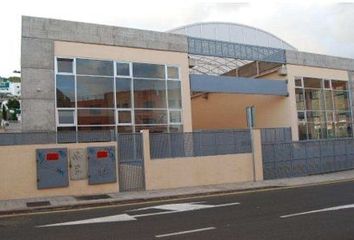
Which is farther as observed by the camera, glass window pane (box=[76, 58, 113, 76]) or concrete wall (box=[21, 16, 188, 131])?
glass window pane (box=[76, 58, 113, 76])

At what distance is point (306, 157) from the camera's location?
22.1m

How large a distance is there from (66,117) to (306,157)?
1165 cm

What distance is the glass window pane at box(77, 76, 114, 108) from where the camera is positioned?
68.5 feet

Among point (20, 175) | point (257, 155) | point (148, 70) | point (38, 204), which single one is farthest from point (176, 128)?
point (38, 204)

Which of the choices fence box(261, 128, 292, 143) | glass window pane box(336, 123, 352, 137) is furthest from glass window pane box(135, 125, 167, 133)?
glass window pane box(336, 123, 352, 137)

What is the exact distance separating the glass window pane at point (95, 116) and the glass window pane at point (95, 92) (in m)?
0.26

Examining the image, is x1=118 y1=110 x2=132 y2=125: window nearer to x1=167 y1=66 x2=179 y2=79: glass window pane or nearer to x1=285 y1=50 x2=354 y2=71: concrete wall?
x1=167 y1=66 x2=179 y2=79: glass window pane

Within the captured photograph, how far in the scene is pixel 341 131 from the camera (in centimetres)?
3241

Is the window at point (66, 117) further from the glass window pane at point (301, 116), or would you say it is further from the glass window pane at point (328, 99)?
the glass window pane at point (328, 99)

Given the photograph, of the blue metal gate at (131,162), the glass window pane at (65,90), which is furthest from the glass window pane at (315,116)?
the blue metal gate at (131,162)

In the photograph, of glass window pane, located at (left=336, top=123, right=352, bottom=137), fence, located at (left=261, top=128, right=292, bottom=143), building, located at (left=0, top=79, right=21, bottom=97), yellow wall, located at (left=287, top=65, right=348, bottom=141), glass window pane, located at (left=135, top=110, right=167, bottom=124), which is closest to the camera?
glass window pane, located at (left=135, top=110, right=167, bottom=124)

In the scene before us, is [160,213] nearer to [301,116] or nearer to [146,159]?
[146,159]

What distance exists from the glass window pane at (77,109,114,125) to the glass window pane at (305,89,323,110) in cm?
1506

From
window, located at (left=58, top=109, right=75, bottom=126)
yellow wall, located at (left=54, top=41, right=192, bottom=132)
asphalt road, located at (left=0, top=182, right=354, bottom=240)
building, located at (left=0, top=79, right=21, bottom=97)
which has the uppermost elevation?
building, located at (left=0, top=79, right=21, bottom=97)
